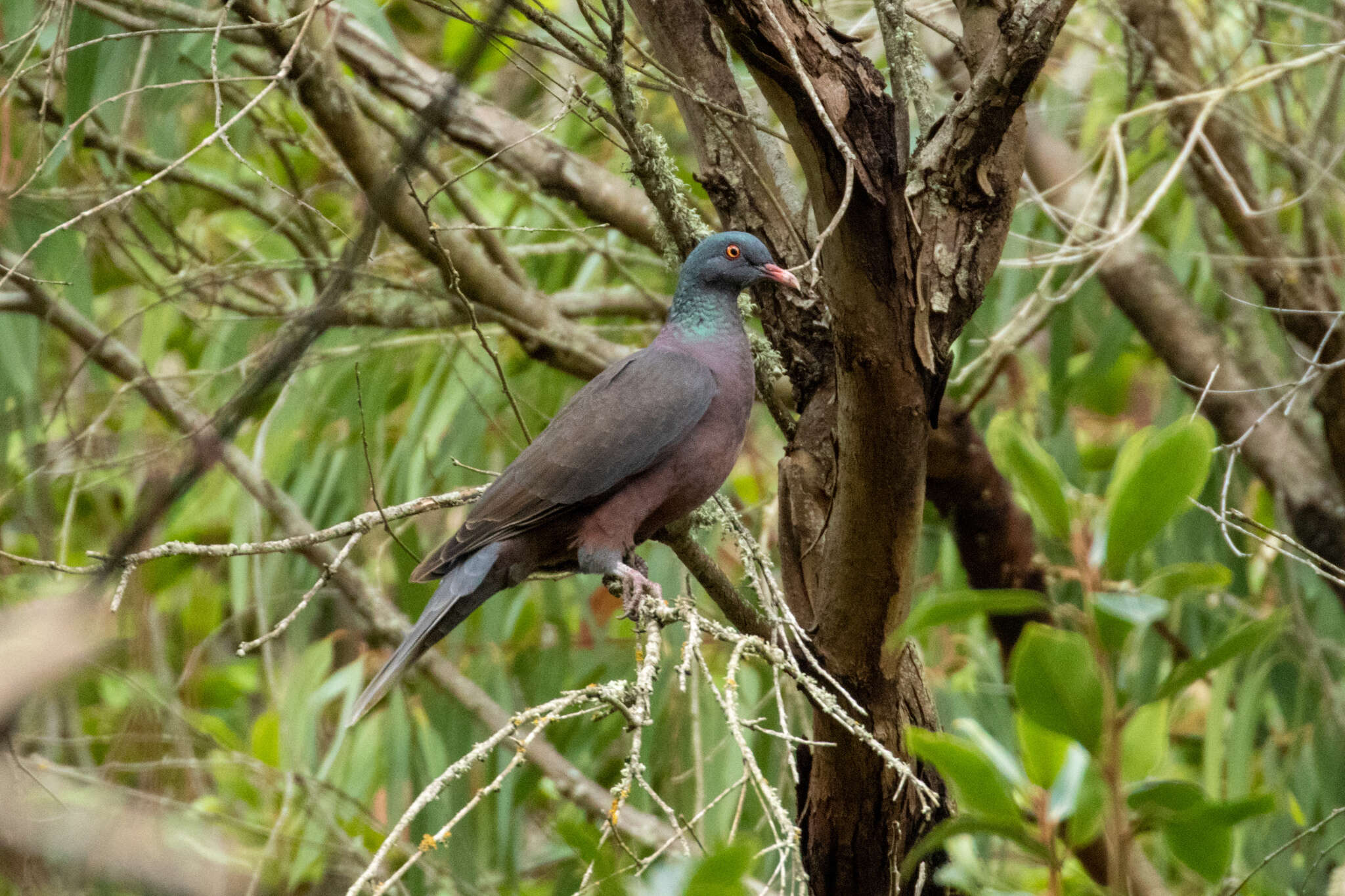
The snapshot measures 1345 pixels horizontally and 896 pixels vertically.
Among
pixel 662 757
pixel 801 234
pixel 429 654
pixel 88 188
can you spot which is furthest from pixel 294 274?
pixel 801 234

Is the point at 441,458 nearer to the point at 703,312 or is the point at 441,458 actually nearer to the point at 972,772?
the point at 703,312

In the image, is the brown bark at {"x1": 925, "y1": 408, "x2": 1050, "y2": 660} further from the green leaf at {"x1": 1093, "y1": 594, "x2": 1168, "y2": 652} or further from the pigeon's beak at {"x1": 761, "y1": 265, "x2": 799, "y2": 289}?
the green leaf at {"x1": 1093, "y1": 594, "x2": 1168, "y2": 652}

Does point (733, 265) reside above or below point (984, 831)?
above

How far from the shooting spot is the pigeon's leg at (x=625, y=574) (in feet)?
8.63

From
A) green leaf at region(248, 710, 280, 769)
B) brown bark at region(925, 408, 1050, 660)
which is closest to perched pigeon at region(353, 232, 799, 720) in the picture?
brown bark at region(925, 408, 1050, 660)

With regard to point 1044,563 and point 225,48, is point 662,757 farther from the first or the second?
point 225,48

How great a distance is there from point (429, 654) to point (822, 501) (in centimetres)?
191

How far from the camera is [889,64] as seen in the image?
192cm

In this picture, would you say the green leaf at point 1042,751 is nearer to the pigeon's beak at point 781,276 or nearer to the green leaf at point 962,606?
the green leaf at point 962,606

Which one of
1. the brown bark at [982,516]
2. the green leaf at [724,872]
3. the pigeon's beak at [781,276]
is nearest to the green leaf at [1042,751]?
the green leaf at [724,872]

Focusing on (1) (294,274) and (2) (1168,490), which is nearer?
(2) (1168,490)

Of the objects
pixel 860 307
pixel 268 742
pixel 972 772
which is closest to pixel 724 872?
pixel 972 772

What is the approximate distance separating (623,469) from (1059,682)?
1664 millimetres

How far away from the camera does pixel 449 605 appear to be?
8.62ft
